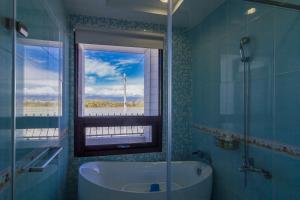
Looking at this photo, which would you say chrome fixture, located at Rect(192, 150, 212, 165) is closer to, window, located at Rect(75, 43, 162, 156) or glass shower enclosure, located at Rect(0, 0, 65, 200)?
window, located at Rect(75, 43, 162, 156)

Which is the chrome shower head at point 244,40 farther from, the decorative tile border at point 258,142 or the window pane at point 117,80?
the window pane at point 117,80

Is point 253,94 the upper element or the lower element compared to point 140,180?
upper

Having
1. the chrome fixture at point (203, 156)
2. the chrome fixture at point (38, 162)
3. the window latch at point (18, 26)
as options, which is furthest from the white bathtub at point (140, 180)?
the window latch at point (18, 26)

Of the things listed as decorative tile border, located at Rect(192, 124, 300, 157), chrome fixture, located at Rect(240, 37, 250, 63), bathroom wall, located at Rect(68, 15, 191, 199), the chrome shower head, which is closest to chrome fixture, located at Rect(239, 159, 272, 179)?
decorative tile border, located at Rect(192, 124, 300, 157)

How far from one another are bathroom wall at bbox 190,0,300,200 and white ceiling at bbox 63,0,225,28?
0.34 feet

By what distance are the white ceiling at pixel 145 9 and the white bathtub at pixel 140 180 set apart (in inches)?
63.6

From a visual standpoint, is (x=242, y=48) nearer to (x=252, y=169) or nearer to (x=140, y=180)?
(x=252, y=169)

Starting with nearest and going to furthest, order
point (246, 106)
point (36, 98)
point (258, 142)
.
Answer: point (36, 98) < point (258, 142) < point (246, 106)

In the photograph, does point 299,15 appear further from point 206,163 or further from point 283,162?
point 206,163

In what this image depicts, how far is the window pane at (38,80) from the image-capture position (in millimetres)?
1018

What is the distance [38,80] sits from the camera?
1.24m

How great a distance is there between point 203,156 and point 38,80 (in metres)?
1.77

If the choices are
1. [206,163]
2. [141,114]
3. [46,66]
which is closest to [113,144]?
[141,114]

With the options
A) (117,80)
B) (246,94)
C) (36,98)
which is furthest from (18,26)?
(246,94)
